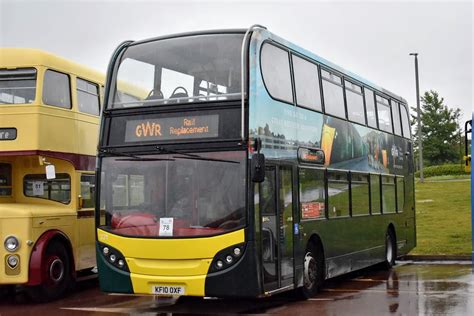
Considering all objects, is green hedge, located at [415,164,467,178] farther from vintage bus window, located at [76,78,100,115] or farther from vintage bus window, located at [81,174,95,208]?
vintage bus window, located at [81,174,95,208]

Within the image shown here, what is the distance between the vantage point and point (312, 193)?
38.8 feet

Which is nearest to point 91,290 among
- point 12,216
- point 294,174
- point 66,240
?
point 66,240

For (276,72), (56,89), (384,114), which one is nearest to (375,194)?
(384,114)

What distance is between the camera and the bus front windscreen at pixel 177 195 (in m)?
9.56

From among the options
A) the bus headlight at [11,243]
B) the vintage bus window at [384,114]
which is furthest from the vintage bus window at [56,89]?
the vintage bus window at [384,114]

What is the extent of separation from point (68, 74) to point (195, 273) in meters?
5.53

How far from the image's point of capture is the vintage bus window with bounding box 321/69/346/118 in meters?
12.8

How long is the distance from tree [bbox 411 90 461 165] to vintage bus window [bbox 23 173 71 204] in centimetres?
4752

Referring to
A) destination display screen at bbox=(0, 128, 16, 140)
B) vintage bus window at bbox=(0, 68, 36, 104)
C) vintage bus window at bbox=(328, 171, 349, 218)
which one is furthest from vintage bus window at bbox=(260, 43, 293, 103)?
destination display screen at bbox=(0, 128, 16, 140)

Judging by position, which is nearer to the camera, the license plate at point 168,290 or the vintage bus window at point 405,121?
the license plate at point 168,290

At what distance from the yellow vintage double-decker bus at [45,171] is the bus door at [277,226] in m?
4.16

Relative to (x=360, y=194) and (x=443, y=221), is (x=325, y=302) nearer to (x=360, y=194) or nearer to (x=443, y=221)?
(x=360, y=194)

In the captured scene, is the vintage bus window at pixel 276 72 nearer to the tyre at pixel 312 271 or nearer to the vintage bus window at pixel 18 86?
the tyre at pixel 312 271

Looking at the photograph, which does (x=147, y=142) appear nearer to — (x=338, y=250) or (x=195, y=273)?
(x=195, y=273)
